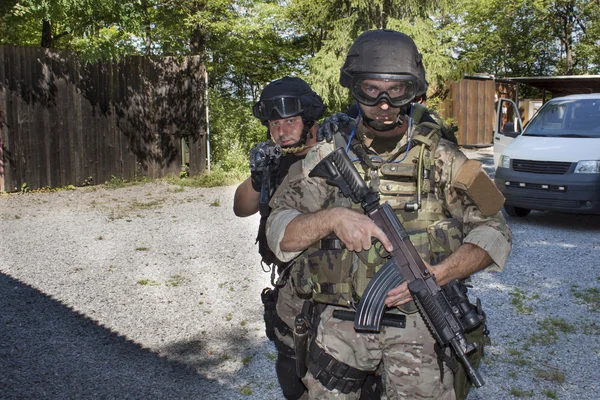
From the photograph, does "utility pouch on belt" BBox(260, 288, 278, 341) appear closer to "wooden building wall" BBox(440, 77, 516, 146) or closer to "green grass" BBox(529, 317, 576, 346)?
"green grass" BBox(529, 317, 576, 346)

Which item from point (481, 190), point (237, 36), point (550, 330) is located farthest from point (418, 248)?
point (237, 36)

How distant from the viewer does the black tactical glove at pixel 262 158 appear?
3.28 m

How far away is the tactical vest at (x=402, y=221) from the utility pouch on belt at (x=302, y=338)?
0.17 m

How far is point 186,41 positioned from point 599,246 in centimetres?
1436

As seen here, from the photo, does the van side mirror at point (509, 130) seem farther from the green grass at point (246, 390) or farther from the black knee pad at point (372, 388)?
the black knee pad at point (372, 388)

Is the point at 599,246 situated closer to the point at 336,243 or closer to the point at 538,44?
the point at 336,243

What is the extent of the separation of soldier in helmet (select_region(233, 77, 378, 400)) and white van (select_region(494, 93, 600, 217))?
5.66 metres

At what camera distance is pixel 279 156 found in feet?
10.9

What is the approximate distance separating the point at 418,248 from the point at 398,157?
1.19ft

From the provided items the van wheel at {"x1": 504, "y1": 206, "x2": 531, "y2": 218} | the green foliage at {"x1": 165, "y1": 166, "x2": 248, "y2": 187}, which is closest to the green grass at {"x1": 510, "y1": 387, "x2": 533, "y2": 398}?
the van wheel at {"x1": 504, "y1": 206, "x2": 531, "y2": 218}

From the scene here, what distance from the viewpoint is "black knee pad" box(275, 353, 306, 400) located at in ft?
9.73

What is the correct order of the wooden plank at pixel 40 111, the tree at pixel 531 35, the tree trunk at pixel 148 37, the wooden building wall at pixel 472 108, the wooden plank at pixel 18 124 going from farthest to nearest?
1. the tree at pixel 531 35
2. the wooden building wall at pixel 472 108
3. the tree trunk at pixel 148 37
4. the wooden plank at pixel 40 111
5. the wooden plank at pixel 18 124

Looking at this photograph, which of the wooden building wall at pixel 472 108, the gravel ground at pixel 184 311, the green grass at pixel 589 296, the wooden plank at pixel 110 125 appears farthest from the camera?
the wooden building wall at pixel 472 108

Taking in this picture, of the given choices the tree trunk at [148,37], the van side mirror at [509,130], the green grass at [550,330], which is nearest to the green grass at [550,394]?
the green grass at [550,330]
